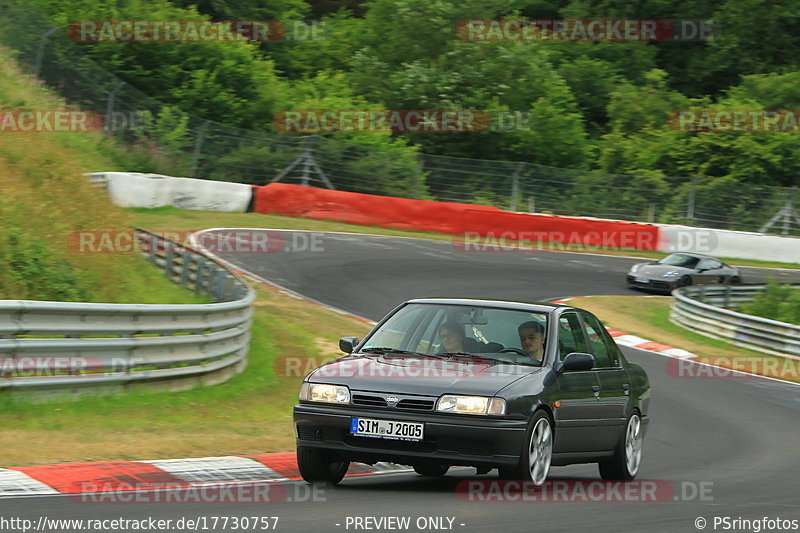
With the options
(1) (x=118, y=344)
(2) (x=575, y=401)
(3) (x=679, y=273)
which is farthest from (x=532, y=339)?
(3) (x=679, y=273)

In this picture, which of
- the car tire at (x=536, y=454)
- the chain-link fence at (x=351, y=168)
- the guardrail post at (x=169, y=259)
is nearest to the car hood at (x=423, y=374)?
the car tire at (x=536, y=454)

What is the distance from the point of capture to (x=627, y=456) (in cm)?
954

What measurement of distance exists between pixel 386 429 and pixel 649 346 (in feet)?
51.4

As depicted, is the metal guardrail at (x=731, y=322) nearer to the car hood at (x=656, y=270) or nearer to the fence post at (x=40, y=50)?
the car hood at (x=656, y=270)

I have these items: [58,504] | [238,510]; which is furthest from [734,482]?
[58,504]

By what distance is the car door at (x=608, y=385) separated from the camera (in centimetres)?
905

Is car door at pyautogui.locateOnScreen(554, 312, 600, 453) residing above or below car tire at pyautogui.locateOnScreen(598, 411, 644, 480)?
above

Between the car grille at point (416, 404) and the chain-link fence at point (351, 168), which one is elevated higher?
the chain-link fence at point (351, 168)

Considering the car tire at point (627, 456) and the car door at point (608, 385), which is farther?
the car tire at point (627, 456)

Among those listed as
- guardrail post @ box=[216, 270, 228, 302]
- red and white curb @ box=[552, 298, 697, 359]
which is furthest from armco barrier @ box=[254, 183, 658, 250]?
guardrail post @ box=[216, 270, 228, 302]

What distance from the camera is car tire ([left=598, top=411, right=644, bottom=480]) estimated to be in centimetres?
938

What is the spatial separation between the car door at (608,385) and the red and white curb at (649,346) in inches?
489

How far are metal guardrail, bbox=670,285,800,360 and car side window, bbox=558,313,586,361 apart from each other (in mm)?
14694

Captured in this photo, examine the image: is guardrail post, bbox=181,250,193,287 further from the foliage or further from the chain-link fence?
the chain-link fence
